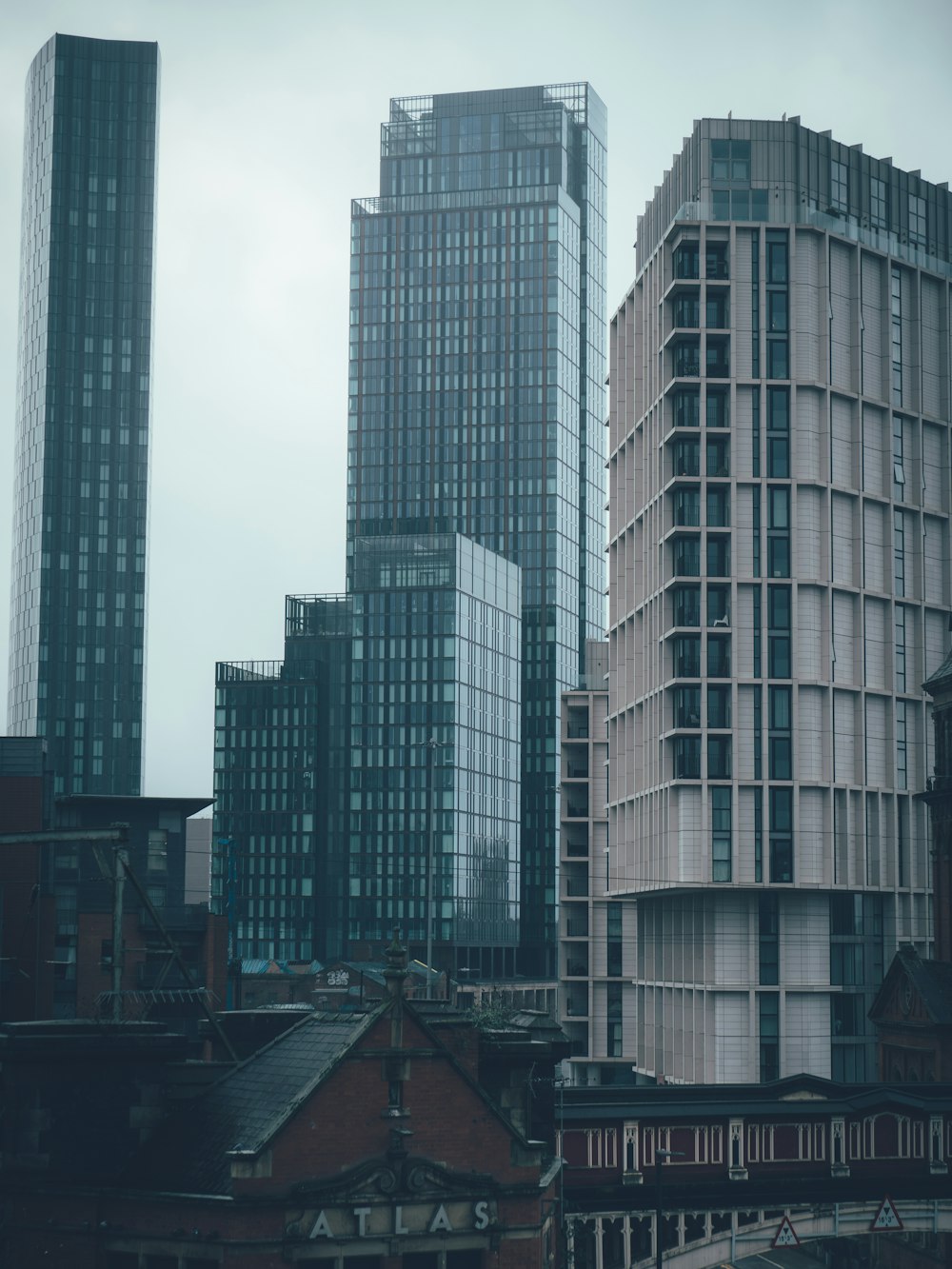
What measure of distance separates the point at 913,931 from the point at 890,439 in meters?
33.2

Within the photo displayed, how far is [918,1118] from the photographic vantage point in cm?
7050

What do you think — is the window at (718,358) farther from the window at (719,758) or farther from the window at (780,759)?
the window at (780,759)

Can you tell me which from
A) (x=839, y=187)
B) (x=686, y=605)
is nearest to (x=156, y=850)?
(x=686, y=605)

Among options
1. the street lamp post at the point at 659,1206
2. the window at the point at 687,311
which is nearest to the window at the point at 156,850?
the window at the point at 687,311

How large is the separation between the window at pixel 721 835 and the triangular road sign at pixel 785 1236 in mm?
52940

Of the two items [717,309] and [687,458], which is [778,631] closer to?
[687,458]

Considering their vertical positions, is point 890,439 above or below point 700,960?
above

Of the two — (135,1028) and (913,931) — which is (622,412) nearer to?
(913,931)

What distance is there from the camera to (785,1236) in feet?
219

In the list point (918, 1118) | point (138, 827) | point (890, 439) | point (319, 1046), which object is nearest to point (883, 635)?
point (890, 439)

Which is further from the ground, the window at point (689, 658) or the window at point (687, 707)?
the window at point (689, 658)

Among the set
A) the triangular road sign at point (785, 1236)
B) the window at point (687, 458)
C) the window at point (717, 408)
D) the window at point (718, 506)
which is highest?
the window at point (717, 408)

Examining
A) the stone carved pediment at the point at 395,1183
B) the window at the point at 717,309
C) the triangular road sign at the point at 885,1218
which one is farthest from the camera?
the window at the point at 717,309

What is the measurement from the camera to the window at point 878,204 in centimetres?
13075
